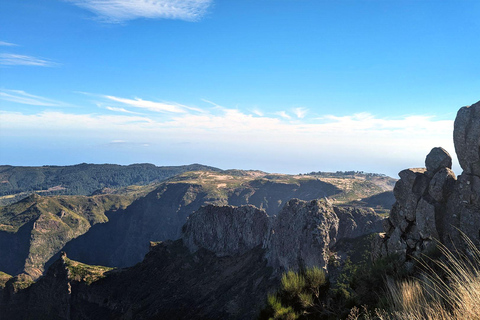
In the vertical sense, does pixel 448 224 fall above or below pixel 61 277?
above

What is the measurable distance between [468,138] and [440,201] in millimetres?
5993

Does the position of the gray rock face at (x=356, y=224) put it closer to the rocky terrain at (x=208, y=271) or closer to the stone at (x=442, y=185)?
the rocky terrain at (x=208, y=271)

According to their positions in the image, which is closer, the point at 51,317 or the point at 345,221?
the point at 345,221

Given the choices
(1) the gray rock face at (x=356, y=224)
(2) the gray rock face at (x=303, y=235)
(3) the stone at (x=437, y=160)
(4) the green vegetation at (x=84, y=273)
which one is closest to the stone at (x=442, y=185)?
(3) the stone at (x=437, y=160)

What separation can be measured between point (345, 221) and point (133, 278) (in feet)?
225

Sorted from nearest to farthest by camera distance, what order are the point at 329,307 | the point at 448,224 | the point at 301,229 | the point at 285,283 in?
the point at 329,307 → the point at 285,283 → the point at 448,224 → the point at 301,229

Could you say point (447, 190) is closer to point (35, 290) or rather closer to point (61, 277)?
point (61, 277)

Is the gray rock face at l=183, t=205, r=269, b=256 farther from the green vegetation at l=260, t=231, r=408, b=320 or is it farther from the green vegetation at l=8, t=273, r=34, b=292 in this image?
the green vegetation at l=260, t=231, r=408, b=320

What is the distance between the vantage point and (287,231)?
229ft

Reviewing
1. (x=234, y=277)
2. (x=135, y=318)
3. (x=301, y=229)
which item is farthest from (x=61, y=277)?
(x=301, y=229)

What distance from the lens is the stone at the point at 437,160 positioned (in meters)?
27.2

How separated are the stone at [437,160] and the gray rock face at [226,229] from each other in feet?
205

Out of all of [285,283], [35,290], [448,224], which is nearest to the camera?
[285,283]

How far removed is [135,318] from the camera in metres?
75.1
